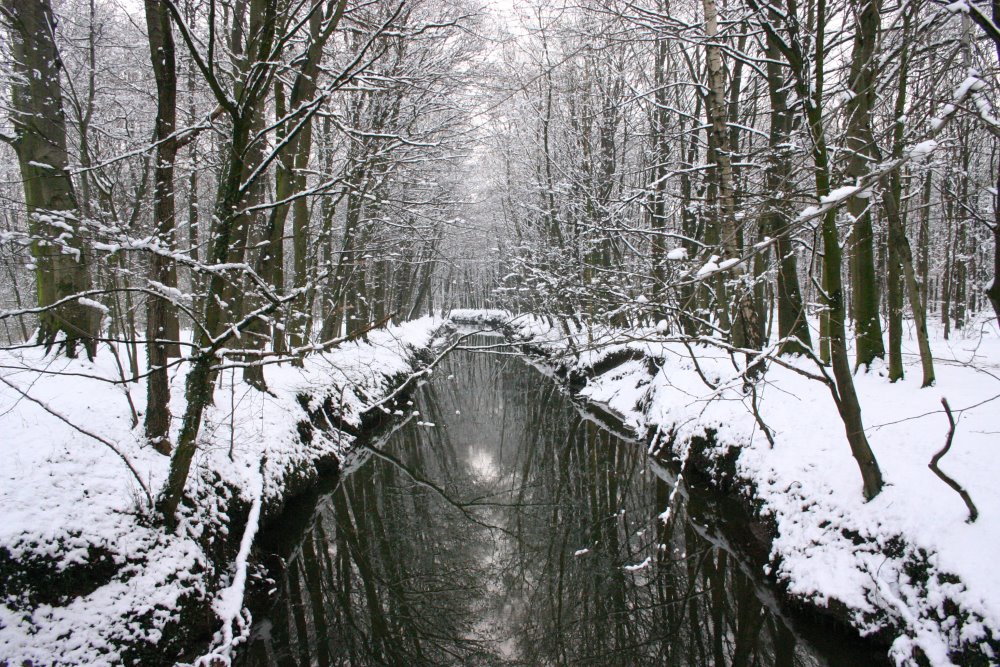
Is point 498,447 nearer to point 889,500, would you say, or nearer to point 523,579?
point 523,579

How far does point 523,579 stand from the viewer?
18.5 feet

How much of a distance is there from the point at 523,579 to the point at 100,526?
383 centimetres

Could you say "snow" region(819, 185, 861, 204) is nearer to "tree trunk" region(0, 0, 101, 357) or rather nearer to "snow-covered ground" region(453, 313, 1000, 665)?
"snow-covered ground" region(453, 313, 1000, 665)

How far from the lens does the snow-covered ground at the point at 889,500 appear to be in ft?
11.4

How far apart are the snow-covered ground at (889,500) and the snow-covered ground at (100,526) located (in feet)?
11.5

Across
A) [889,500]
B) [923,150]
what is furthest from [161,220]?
[889,500]

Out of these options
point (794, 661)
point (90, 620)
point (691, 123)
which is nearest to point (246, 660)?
point (90, 620)

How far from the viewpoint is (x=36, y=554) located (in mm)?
3709

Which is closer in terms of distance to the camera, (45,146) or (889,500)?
(889,500)

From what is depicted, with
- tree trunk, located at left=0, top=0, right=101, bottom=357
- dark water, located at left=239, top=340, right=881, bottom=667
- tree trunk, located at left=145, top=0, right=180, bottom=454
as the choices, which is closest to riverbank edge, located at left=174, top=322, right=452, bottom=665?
dark water, located at left=239, top=340, right=881, bottom=667

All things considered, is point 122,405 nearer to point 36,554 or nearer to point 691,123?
point 36,554

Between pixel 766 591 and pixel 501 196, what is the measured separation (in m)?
23.0

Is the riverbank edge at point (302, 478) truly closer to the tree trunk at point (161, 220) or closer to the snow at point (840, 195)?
the tree trunk at point (161, 220)

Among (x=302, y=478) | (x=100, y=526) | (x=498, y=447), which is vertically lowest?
(x=498, y=447)
